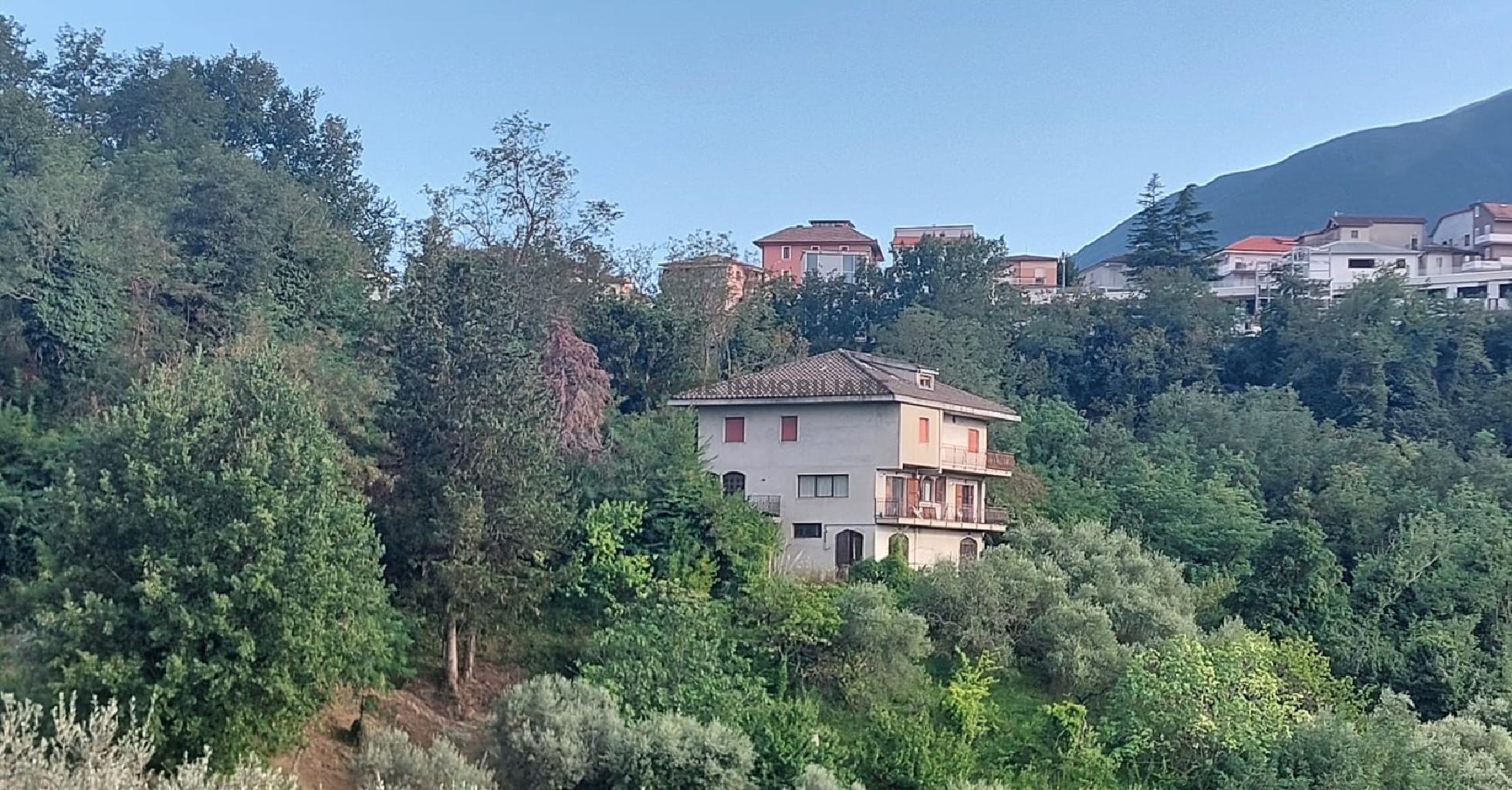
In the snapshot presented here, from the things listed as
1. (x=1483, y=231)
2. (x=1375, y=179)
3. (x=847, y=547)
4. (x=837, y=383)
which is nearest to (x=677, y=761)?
(x=847, y=547)

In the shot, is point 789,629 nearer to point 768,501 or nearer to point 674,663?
point 674,663

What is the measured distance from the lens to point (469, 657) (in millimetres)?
29156

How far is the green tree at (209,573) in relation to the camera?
22375 millimetres

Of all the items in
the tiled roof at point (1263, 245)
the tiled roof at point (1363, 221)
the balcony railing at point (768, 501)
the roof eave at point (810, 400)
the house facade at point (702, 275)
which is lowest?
the balcony railing at point (768, 501)

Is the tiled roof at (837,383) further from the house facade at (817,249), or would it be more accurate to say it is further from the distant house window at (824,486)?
the house facade at (817,249)

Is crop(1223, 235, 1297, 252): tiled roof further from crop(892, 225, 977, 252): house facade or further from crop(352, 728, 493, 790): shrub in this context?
crop(352, 728, 493, 790): shrub

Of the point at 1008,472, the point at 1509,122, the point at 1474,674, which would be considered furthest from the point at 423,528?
the point at 1509,122

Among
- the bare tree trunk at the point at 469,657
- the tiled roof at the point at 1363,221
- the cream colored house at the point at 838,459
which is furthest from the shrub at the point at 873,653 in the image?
the tiled roof at the point at 1363,221

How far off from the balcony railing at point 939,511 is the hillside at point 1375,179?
121 m

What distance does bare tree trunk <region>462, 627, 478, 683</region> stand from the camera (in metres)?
28.9

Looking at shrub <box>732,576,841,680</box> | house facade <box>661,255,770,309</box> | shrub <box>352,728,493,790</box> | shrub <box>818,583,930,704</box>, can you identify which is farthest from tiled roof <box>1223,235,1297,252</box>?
shrub <box>352,728,493,790</box>

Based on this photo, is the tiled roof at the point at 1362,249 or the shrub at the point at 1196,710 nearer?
the shrub at the point at 1196,710

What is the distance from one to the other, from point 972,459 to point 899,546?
4.54 m

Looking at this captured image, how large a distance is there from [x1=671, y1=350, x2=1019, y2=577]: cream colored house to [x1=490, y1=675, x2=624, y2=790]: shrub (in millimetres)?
11262
